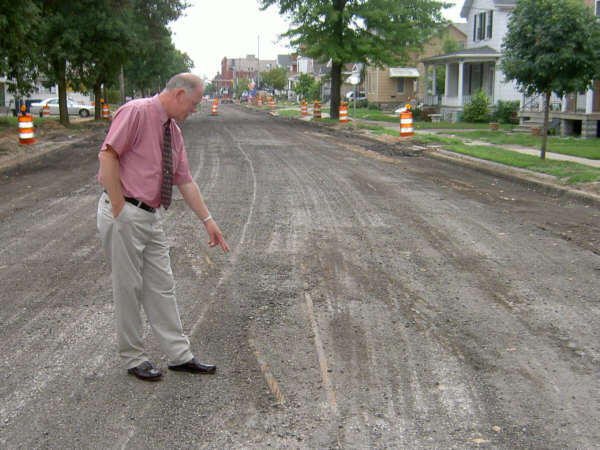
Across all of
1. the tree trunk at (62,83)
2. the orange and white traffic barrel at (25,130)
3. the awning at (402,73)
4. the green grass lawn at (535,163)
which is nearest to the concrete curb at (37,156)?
the orange and white traffic barrel at (25,130)

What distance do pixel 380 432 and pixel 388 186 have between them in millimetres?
8883

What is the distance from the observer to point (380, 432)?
354cm

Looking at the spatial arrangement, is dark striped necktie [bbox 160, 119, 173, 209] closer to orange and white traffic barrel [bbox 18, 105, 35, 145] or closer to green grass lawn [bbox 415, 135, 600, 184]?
green grass lawn [bbox 415, 135, 600, 184]

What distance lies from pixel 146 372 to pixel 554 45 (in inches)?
545

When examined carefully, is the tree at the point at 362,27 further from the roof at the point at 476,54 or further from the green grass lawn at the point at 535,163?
the green grass lawn at the point at 535,163

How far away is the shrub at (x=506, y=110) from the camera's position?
34.9 meters

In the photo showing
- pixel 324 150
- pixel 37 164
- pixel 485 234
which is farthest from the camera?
pixel 324 150

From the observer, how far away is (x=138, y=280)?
4.10m

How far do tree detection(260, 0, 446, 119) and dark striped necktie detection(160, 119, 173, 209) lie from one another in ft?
102

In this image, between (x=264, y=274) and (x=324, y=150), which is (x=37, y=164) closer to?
(x=324, y=150)

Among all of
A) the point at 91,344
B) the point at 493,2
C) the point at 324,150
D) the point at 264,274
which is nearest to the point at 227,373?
the point at 91,344

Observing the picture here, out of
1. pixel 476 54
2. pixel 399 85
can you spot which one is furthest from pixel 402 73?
pixel 476 54

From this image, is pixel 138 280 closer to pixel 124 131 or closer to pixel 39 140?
pixel 124 131

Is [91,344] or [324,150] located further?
[324,150]
